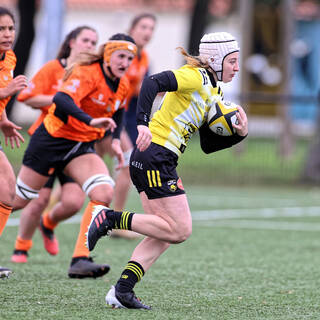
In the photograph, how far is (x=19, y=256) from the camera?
26.7ft

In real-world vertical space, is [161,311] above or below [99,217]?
below

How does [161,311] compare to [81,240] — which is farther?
[81,240]

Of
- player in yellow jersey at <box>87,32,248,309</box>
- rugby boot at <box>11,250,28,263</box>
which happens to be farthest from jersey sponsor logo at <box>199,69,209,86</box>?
rugby boot at <box>11,250,28,263</box>

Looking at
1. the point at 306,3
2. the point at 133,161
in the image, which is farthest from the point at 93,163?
the point at 306,3

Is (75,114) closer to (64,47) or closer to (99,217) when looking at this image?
(99,217)

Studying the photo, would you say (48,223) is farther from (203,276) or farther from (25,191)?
(203,276)

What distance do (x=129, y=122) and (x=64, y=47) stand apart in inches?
84.6

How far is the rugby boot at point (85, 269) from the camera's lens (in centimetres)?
718

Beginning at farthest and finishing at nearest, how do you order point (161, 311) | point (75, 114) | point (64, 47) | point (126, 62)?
1. point (64, 47)
2. point (126, 62)
3. point (75, 114)
4. point (161, 311)

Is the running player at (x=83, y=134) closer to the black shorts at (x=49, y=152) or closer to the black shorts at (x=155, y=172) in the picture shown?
the black shorts at (x=49, y=152)

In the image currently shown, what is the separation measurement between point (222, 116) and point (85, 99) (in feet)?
5.42

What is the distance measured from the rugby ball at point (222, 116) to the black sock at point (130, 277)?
110 cm

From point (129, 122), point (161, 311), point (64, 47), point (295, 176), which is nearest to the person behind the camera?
point (161, 311)

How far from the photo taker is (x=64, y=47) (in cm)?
844
